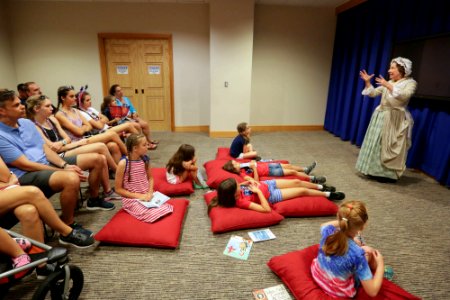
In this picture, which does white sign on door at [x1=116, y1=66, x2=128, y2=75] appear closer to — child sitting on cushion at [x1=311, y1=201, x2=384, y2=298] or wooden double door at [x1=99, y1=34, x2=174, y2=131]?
wooden double door at [x1=99, y1=34, x2=174, y2=131]

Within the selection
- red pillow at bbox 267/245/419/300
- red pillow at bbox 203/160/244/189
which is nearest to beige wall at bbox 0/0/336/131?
red pillow at bbox 203/160/244/189

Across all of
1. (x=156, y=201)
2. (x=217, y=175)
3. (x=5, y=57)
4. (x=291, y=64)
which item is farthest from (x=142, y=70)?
(x=156, y=201)

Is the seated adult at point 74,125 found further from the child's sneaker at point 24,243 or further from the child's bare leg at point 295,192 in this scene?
the child's bare leg at point 295,192

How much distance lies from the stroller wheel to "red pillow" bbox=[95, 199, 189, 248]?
441 millimetres

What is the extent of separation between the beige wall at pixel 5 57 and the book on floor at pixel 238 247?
5404 millimetres

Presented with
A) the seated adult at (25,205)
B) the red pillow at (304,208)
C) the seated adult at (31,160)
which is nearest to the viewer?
the seated adult at (25,205)

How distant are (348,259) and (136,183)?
176cm

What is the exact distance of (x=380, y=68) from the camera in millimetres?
4355

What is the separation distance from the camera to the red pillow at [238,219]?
224cm

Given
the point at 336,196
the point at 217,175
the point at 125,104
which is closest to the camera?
the point at 336,196

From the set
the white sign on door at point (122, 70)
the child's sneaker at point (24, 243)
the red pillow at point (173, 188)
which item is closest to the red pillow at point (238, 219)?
the red pillow at point (173, 188)

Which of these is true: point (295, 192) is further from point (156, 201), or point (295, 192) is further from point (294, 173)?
point (156, 201)

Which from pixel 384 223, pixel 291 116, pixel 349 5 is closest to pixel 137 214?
pixel 384 223

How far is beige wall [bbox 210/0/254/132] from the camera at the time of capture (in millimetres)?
5000
